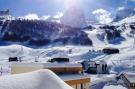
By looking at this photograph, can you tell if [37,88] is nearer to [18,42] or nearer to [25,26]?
[18,42]

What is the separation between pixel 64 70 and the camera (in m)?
28.0

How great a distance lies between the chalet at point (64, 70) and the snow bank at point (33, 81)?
53.9 feet

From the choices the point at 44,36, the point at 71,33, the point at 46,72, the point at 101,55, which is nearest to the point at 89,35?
A: the point at 71,33

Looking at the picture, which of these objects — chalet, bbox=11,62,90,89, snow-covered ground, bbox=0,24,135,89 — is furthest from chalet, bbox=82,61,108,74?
chalet, bbox=11,62,90,89

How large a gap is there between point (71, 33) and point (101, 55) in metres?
67.4

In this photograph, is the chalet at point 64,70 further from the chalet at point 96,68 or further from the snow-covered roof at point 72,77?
the chalet at point 96,68

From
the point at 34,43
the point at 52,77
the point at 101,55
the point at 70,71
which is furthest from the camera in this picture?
the point at 34,43

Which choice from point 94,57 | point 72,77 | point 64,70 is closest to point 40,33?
point 94,57

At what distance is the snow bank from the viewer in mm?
7246

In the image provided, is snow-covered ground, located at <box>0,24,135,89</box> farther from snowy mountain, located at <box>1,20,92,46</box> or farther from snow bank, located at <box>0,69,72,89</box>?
snow bank, located at <box>0,69,72,89</box>

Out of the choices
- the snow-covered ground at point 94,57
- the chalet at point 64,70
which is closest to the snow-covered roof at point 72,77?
the chalet at point 64,70

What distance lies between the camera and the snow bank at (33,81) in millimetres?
7246

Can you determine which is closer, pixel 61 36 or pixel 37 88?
pixel 37 88

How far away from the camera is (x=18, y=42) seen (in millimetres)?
147750
